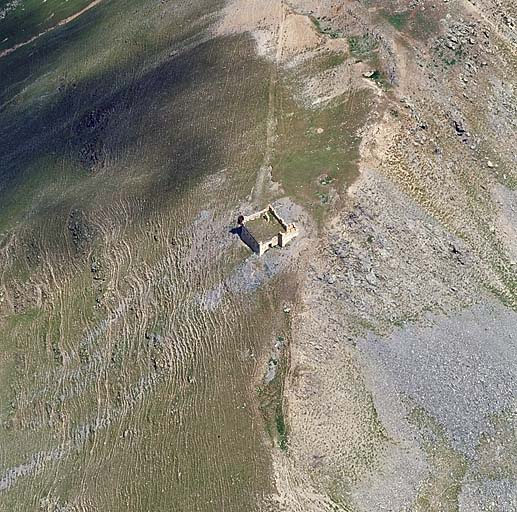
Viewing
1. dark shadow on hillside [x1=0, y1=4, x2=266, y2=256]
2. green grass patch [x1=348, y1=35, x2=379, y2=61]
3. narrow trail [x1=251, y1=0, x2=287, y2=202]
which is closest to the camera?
narrow trail [x1=251, y1=0, x2=287, y2=202]

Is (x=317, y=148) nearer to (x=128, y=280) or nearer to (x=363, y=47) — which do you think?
(x=363, y=47)

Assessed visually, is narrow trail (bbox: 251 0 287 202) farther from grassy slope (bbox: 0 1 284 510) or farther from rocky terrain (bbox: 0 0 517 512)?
grassy slope (bbox: 0 1 284 510)

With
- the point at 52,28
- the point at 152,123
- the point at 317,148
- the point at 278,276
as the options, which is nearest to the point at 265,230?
the point at 278,276

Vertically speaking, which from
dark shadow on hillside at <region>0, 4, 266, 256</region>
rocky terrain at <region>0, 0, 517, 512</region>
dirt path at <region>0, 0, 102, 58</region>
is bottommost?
rocky terrain at <region>0, 0, 517, 512</region>

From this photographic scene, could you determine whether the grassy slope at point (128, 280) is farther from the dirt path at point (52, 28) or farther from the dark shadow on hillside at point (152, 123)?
the dirt path at point (52, 28)

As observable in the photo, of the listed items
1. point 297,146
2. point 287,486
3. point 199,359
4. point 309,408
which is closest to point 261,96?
point 297,146

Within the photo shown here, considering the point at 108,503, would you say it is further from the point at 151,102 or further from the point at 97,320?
the point at 151,102

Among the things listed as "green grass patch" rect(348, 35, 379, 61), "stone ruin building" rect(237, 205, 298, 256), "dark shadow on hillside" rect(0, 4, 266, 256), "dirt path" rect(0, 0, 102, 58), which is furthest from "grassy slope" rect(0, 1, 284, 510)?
"dirt path" rect(0, 0, 102, 58)

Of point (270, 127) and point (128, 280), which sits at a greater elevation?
point (270, 127)
